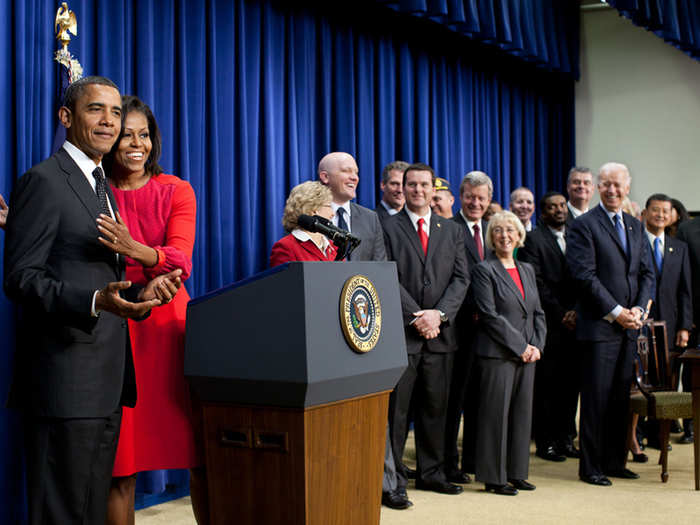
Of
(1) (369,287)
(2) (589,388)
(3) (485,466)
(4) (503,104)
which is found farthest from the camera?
(4) (503,104)

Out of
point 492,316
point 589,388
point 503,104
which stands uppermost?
point 503,104

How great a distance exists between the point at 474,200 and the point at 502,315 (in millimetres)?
913

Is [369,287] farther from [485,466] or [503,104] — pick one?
[503,104]

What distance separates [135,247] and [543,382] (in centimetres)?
382

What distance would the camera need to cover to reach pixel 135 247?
6.92ft

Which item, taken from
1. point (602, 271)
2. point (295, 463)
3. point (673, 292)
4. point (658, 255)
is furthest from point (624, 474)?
point (295, 463)

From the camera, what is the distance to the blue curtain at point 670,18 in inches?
263

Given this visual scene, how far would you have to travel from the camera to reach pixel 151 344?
8.26 ft

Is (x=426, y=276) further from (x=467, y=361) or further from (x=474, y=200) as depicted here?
(x=474, y=200)

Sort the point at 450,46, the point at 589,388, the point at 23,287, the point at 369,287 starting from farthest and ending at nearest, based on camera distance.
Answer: the point at 450,46
the point at 589,388
the point at 369,287
the point at 23,287

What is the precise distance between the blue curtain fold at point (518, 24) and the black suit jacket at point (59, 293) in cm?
374

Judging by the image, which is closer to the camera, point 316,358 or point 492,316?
point 316,358

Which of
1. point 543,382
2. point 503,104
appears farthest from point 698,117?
point 543,382

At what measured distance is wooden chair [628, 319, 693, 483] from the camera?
4395 mm
